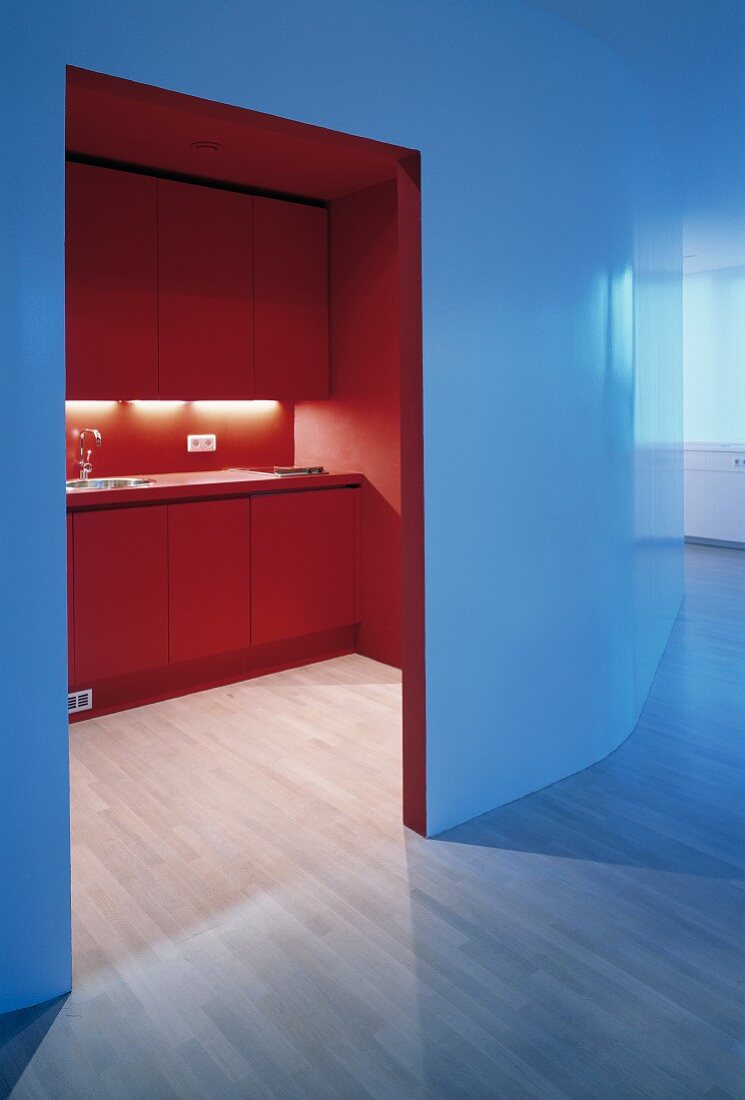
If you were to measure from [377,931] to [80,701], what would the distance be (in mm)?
2213

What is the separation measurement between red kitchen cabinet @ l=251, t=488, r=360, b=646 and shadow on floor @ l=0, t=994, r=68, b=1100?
274 centimetres

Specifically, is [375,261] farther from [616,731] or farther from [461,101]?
[616,731]

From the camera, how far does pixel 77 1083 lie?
1.94 metres

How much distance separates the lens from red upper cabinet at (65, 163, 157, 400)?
14.3ft

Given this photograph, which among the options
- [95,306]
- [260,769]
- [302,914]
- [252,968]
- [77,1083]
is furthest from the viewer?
[95,306]

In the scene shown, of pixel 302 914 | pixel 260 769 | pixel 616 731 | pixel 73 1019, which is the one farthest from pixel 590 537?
pixel 73 1019

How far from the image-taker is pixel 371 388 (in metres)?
5.23

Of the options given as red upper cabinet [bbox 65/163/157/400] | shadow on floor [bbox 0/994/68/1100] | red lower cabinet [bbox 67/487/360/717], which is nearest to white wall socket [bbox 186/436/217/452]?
red upper cabinet [bbox 65/163/157/400]

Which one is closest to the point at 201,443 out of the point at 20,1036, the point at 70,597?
the point at 70,597

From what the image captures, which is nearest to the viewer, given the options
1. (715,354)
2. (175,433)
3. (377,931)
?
(377,931)

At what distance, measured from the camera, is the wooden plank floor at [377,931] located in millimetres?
1991

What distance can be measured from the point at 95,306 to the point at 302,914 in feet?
10.1

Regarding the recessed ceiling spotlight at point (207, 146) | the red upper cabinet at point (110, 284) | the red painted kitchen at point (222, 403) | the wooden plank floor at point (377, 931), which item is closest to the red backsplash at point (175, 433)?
the red painted kitchen at point (222, 403)

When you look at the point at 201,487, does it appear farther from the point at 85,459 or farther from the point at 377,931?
the point at 377,931
